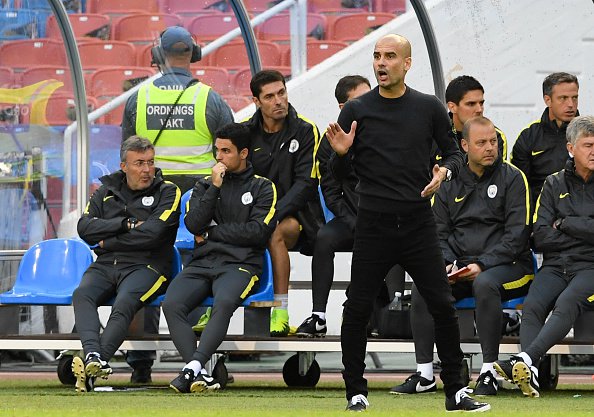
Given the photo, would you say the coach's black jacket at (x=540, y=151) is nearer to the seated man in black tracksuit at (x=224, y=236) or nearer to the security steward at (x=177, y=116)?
the seated man in black tracksuit at (x=224, y=236)

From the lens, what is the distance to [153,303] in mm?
9672

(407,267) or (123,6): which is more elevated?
(123,6)

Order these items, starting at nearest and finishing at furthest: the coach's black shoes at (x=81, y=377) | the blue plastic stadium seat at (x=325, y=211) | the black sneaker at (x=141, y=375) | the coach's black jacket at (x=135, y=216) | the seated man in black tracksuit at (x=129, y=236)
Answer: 1. the coach's black shoes at (x=81, y=377)
2. the seated man in black tracksuit at (x=129, y=236)
3. the coach's black jacket at (x=135, y=216)
4. the blue plastic stadium seat at (x=325, y=211)
5. the black sneaker at (x=141, y=375)

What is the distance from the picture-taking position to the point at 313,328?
9641 mm

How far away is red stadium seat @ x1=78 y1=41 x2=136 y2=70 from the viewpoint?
44.6 feet

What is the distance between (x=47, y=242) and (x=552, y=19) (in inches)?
194

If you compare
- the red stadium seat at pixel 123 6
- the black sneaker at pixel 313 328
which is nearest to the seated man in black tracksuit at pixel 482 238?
the black sneaker at pixel 313 328

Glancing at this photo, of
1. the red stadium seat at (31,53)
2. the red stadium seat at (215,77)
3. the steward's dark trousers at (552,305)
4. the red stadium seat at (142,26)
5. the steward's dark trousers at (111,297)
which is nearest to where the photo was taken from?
the steward's dark trousers at (552,305)

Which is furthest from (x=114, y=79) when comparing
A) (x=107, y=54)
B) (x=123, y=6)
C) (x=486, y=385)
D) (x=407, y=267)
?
(x=407, y=267)

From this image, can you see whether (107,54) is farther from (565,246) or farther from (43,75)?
(565,246)

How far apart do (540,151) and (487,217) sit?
2.54 feet

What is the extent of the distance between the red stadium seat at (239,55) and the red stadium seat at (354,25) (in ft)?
2.11

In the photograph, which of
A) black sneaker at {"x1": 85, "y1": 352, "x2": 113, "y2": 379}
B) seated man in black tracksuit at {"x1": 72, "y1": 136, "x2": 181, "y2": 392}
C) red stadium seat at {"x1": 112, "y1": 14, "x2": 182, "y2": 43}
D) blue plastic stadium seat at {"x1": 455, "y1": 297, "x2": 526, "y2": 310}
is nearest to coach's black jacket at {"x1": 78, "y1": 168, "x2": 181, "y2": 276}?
seated man in black tracksuit at {"x1": 72, "y1": 136, "x2": 181, "y2": 392}

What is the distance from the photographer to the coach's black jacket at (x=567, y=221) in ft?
29.7
